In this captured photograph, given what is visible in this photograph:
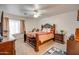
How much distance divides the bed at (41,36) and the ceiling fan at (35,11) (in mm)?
232

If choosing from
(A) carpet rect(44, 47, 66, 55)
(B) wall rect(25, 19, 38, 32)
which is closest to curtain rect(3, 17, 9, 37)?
(B) wall rect(25, 19, 38, 32)

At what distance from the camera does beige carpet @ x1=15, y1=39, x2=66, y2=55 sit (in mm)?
1779

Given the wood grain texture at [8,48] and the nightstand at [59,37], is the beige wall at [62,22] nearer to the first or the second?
the nightstand at [59,37]

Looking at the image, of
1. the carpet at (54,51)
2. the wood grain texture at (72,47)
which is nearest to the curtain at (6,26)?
the carpet at (54,51)

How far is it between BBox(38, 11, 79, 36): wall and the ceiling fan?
0.13 metres

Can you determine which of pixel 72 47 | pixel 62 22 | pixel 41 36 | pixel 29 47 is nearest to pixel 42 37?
pixel 41 36

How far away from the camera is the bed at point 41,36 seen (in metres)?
1.78

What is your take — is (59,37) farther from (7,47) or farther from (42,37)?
(7,47)

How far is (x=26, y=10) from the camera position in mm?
1764

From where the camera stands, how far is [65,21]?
1.79 metres

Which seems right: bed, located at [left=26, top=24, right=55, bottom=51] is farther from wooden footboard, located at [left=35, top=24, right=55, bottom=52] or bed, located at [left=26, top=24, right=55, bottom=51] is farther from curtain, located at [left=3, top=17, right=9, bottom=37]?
curtain, located at [left=3, top=17, right=9, bottom=37]
